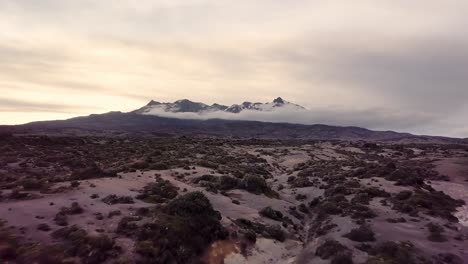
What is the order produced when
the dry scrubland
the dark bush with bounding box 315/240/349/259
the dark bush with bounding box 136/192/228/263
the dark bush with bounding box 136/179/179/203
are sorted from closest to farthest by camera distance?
the dark bush with bounding box 136/192/228/263, the dry scrubland, the dark bush with bounding box 315/240/349/259, the dark bush with bounding box 136/179/179/203

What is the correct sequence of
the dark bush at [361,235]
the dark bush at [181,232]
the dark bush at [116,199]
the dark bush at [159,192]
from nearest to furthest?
the dark bush at [181,232]
the dark bush at [361,235]
the dark bush at [116,199]
the dark bush at [159,192]

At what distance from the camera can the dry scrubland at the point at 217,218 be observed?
2544 cm

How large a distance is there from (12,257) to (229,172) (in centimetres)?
3691

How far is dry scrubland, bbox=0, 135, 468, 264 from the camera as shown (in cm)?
2544

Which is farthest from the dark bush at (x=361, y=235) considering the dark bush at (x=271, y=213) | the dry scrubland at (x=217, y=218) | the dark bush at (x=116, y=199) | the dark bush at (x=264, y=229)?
the dark bush at (x=116, y=199)

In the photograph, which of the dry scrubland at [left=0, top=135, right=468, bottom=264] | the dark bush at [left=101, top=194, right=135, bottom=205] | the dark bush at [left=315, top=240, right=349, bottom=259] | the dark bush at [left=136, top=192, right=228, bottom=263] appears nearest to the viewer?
the dark bush at [left=136, top=192, right=228, bottom=263]

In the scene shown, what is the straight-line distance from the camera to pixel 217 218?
31641 millimetres

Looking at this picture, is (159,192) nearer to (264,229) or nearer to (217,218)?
(217,218)

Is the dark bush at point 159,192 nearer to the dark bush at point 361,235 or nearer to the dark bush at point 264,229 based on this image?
the dark bush at point 264,229

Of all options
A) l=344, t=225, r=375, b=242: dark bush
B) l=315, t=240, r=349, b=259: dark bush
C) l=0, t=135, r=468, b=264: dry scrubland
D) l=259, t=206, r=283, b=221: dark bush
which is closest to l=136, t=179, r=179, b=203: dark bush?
l=0, t=135, r=468, b=264: dry scrubland

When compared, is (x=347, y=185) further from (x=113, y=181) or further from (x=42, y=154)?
A: (x=42, y=154)

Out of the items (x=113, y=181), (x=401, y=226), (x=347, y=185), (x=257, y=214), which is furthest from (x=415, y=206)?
(x=113, y=181)

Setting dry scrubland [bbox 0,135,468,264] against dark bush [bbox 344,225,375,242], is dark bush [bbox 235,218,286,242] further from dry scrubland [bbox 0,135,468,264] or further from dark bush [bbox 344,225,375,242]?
dark bush [bbox 344,225,375,242]

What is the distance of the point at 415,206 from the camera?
40062 mm
